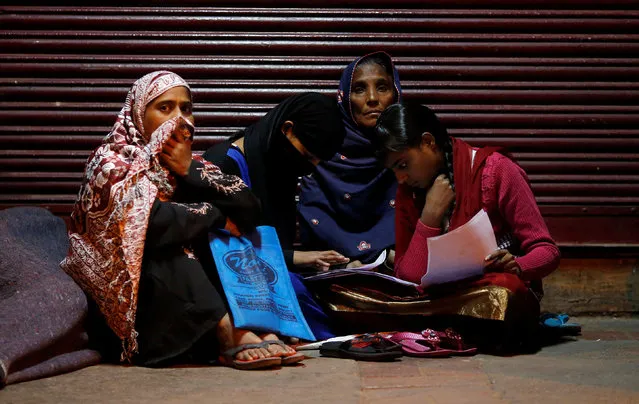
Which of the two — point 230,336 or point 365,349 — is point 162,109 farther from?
point 365,349

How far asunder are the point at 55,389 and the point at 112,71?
251 centimetres

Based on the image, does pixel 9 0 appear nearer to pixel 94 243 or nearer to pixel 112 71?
pixel 112 71

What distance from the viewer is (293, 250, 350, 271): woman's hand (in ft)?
13.8

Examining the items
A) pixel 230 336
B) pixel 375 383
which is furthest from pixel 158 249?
pixel 375 383

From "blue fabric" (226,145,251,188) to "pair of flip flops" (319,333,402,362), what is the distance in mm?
927

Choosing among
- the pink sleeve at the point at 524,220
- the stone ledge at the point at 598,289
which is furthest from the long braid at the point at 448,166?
the stone ledge at the point at 598,289

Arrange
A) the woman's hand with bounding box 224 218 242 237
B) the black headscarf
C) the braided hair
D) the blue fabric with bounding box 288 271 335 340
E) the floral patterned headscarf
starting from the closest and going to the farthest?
the floral patterned headscarf → the woman's hand with bounding box 224 218 242 237 → the braided hair → the blue fabric with bounding box 288 271 335 340 → the black headscarf

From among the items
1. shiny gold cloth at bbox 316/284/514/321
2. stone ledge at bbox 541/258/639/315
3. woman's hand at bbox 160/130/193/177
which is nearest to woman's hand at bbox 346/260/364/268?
shiny gold cloth at bbox 316/284/514/321

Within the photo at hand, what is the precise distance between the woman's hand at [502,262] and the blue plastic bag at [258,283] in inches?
33.8

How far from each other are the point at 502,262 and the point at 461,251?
191 millimetres

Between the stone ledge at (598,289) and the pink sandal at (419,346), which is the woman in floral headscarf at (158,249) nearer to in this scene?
the pink sandal at (419,346)

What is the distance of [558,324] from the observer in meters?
4.16

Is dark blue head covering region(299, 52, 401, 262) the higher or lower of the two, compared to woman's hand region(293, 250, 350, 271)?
higher

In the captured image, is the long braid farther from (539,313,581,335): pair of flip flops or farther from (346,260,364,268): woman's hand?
(539,313,581,335): pair of flip flops
